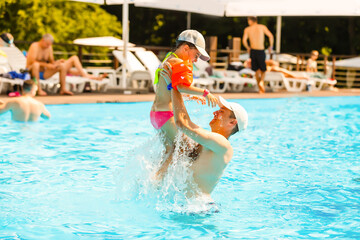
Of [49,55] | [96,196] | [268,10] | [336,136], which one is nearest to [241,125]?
[96,196]

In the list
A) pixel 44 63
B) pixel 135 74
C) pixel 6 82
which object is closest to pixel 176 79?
pixel 6 82

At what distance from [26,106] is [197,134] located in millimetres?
5499

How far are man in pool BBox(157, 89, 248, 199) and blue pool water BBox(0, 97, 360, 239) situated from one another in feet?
1.34

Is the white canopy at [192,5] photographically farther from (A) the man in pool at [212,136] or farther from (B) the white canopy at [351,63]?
(A) the man in pool at [212,136]

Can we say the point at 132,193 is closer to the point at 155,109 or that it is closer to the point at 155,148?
the point at 155,148

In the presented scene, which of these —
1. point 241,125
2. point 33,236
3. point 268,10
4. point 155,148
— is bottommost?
point 33,236

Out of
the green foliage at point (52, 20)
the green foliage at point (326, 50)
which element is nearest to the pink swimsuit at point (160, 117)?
the green foliage at point (52, 20)

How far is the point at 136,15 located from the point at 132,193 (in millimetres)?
22066

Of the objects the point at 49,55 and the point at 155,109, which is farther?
the point at 49,55

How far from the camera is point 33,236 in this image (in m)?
3.96

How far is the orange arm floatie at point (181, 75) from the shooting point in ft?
13.1

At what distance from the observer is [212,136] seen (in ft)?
12.8

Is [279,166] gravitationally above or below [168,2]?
below

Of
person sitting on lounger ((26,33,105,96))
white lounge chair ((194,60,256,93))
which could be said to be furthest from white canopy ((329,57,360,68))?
person sitting on lounger ((26,33,105,96))
